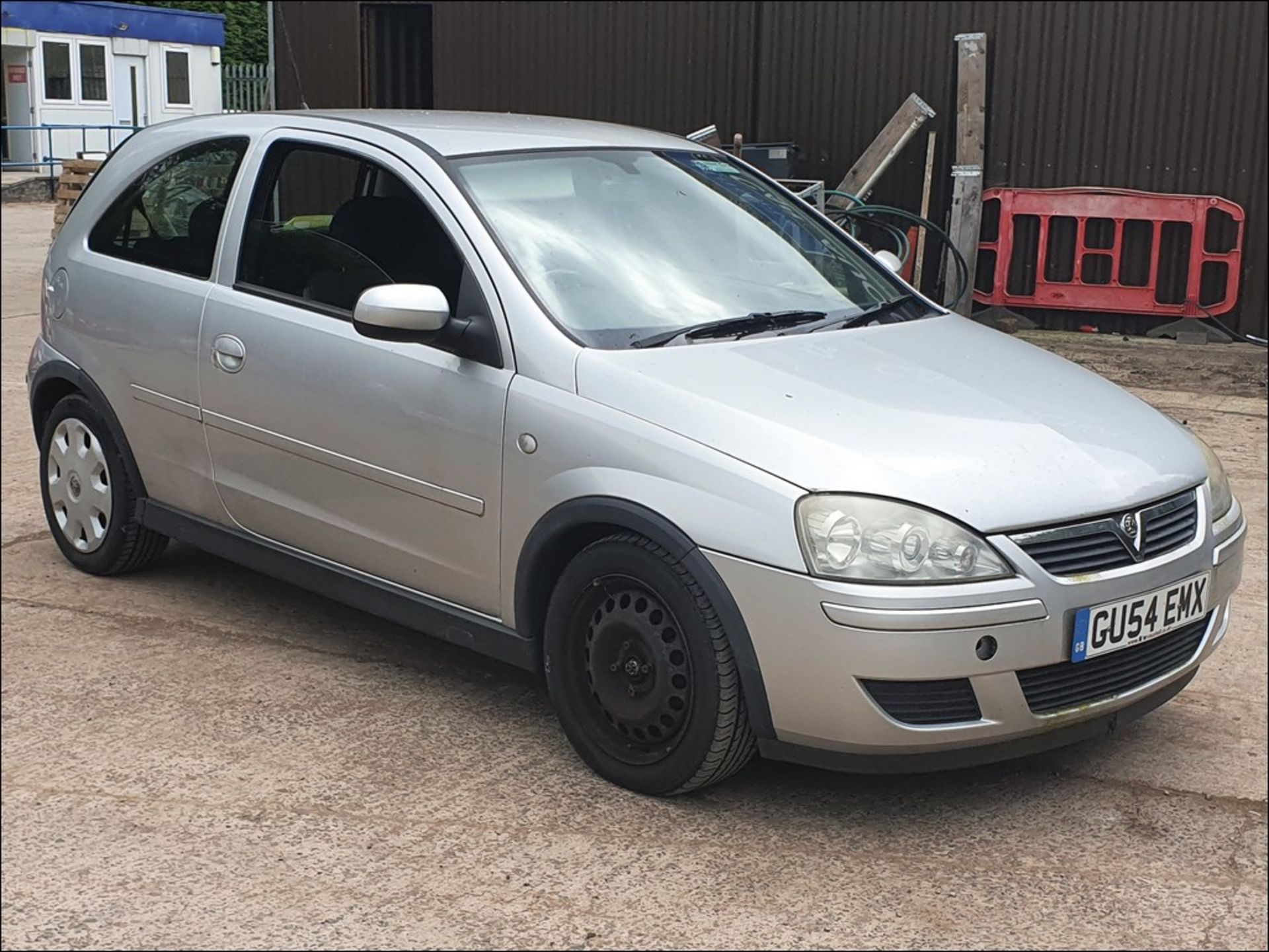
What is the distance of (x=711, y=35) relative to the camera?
45.0 ft

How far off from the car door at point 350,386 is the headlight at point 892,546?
3.16 ft

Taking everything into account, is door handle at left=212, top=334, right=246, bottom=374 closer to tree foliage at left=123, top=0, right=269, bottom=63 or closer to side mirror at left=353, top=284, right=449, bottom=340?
side mirror at left=353, top=284, right=449, bottom=340

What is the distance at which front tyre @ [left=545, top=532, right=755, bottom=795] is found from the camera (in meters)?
3.57

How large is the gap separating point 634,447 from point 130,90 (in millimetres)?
35072

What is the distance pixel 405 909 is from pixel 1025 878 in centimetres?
133

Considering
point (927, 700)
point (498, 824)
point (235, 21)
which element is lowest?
point (498, 824)

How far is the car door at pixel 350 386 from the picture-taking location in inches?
161

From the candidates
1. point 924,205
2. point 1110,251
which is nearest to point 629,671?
point 1110,251

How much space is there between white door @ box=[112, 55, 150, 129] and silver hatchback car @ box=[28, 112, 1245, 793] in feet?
106

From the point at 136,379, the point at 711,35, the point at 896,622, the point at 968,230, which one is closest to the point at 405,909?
the point at 896,622

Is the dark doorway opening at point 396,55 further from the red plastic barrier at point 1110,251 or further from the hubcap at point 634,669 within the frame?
the hubcap at point 634,669

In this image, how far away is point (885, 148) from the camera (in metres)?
12.2

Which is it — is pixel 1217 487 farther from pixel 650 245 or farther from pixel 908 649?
pixel 650 245

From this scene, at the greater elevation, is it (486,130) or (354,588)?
(486,130)
